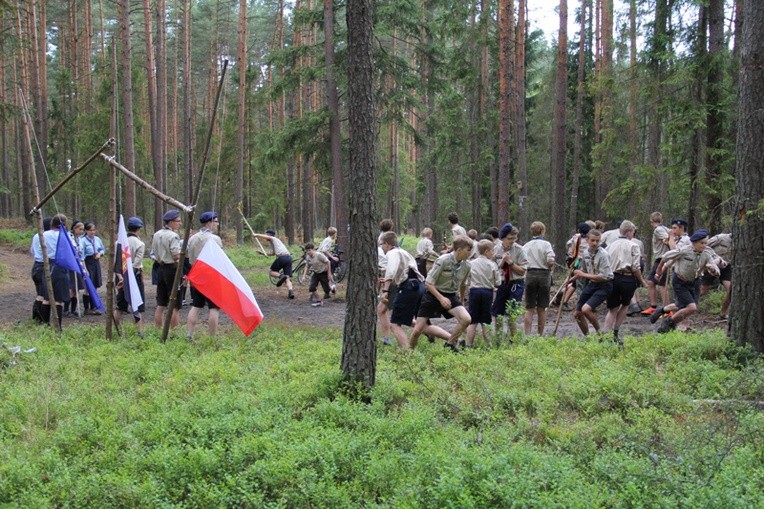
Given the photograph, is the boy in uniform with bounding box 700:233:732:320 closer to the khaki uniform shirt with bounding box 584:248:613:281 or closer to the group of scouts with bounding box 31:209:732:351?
the group of scouts with bounding box 31:209:732:351

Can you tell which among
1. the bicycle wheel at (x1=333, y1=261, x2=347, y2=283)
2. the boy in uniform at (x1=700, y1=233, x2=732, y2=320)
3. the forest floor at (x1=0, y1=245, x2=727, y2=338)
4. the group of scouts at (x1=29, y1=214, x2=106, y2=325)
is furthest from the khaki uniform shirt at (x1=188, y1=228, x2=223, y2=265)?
the bicycle wheel at (x1=333, y1=261, x2=347, y2=283)

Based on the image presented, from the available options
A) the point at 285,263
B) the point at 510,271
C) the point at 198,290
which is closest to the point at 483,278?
the point at 510,271

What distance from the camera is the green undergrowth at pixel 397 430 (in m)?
4.45

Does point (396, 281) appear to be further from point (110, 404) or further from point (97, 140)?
point (97, 140)

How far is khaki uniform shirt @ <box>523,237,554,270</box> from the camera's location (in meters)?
10.1

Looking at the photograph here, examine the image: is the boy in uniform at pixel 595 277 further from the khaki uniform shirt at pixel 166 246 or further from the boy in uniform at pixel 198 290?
the khaki uniform shirt at pixel 166 246

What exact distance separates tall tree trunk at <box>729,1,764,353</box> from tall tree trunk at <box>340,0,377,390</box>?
4.57 meters

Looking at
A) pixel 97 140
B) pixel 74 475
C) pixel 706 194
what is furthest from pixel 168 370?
pixel 97 140

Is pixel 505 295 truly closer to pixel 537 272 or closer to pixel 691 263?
pixel 537 272

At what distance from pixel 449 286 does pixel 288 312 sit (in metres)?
6.20

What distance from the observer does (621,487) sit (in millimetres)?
4465

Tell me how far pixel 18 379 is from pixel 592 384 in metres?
6.44

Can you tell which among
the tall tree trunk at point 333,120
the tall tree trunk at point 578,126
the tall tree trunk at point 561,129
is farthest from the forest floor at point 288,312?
the tall tree trunk at point 578,126

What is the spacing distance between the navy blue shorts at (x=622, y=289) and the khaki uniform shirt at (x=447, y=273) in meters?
2.56
